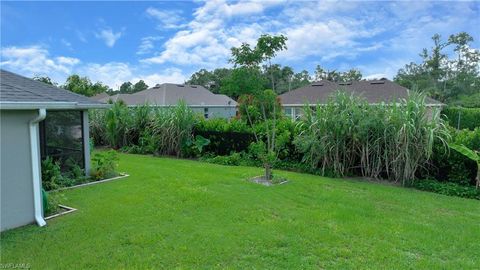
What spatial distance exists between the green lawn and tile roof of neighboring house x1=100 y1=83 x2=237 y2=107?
69.8 ft

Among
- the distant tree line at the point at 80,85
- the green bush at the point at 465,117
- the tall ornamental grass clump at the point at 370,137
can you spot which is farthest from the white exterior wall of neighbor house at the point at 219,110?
the tall ornamental grass clump at the point at 370,137

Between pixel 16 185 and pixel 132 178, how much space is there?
345 centimetres

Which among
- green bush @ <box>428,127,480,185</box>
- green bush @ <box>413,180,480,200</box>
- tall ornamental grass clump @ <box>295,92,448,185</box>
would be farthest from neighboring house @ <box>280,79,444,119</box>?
green bush @ <box>413,180,480,200</box>

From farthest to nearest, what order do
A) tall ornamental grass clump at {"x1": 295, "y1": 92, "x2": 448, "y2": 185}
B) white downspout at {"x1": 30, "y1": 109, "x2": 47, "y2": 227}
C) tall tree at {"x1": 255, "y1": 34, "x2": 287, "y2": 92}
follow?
tall tree at {"x1": 255, "y1": 34, "x2": 287, "y2": 92}, tall ornamental grass clump at {"x1": 295, "y1": 92, "x2": 448, "y2": 185}, white downspout at {"x1": 30, "y1": 109, "x2": 47, "y2": 227}

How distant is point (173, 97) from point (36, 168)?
24007 millimetres

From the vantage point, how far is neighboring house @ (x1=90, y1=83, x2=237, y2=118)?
2788 cm

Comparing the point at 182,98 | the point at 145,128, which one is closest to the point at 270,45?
the point at 145,128

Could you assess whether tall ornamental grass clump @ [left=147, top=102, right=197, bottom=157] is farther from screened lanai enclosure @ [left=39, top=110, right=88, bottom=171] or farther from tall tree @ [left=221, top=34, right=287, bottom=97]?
tall tree @ [left=221, top=34, right=287, bottom=97]

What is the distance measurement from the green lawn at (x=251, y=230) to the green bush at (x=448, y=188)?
1.09 ft

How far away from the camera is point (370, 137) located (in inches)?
316

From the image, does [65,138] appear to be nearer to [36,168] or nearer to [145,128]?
[36,168]

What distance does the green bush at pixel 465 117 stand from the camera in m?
23.4

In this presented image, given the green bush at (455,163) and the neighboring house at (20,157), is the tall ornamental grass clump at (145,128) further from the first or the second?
the green bush at (455,163)

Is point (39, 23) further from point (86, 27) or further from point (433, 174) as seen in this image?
point (433, 174)
